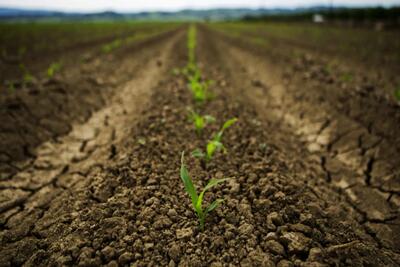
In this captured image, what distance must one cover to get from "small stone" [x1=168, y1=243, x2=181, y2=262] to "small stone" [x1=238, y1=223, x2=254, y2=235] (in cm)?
44

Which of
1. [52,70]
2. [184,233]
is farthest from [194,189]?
[52,70]

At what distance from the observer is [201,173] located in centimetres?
225

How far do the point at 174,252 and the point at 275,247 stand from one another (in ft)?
2.12

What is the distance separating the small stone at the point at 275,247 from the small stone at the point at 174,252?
0.57 meters

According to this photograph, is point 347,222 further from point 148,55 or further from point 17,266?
point 148,55

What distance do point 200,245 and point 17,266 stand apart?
120 centimetres

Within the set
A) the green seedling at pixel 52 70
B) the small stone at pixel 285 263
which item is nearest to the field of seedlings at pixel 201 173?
the small stone at pixel 285 263

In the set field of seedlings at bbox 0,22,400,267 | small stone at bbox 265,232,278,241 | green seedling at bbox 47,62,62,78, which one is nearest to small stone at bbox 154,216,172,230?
field of seedlings at bbox 0,22,400,267

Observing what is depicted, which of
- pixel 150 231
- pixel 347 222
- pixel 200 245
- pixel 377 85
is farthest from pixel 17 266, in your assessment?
pixel 377 85

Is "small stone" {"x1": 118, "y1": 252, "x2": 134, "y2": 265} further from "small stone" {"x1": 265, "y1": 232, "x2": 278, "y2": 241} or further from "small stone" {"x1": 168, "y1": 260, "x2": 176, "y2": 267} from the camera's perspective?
"small stone" {"x1": 265, "y1": 232, "x2": 278, "y2": 241}

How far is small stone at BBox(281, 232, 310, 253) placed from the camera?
1468mm

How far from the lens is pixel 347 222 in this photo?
191 cm

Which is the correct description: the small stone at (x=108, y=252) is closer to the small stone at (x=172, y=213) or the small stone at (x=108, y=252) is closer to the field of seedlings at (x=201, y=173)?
the field of seedlings at (x=201, y=173)

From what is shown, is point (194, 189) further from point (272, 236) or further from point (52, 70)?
point (52, 70)
